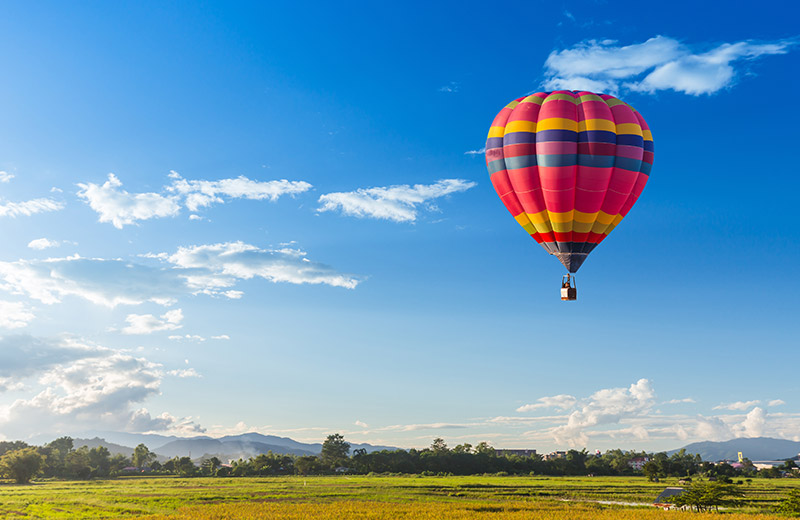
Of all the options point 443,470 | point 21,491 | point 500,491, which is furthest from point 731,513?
point 21,491

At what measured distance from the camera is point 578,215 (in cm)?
3130

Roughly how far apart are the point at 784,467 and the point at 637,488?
5965 cm

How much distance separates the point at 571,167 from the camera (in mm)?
30812

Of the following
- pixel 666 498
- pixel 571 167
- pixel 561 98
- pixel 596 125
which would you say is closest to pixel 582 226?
pixel 571 167

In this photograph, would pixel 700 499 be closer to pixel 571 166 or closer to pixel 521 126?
pixel 571 166

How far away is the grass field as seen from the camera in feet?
166

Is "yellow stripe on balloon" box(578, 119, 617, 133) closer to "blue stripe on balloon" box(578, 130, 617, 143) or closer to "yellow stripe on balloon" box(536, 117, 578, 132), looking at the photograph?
"blue stripe on balloon" box(578, 130, 617, 143)

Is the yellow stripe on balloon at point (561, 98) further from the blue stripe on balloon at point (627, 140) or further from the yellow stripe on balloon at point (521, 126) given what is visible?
the blue stripe on balloon at point (627, 140)

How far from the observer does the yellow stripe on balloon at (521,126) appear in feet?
105

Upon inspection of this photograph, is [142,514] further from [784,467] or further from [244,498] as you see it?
[784,467]

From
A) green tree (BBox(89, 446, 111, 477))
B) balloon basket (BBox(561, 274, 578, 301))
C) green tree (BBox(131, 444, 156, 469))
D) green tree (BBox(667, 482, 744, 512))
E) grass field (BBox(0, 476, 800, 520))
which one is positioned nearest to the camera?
balloon basket (BBox(561, 274, 578, 301))

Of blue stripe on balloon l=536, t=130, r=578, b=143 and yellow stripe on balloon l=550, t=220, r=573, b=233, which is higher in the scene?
blue stripe on balloon l=536, t=130, r=578, b=143

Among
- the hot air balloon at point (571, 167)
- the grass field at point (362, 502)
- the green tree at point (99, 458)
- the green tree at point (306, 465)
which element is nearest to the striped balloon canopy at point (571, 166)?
the hot air balloon at point (571, 167)

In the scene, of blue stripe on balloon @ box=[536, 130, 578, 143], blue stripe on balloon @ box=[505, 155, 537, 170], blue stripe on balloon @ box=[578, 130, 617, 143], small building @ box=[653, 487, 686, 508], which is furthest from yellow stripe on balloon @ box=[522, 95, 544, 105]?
small building @ box=[653, 487, 686, 508]
